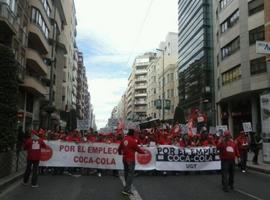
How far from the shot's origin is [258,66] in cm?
3931

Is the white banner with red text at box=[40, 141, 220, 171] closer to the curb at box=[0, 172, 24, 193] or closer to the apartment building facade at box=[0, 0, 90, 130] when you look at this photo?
the curb at box=[0, 172, 24, 193]

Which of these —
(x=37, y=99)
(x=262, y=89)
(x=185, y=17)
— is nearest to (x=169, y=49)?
(x=185, y=17)

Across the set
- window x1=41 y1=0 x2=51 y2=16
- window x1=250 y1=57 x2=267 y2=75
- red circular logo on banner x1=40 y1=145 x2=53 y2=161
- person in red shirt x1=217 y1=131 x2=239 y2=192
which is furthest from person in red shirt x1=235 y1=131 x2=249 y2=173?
window x1=41 y1=0 x2=51 y2=16

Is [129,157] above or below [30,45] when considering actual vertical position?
below

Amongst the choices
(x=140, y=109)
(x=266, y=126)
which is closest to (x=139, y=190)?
(x=266, y=126)

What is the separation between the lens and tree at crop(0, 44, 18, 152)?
14742 mm

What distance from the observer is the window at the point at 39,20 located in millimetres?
43031

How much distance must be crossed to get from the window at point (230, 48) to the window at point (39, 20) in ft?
64.2

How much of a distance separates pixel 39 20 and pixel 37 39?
6.54 ft

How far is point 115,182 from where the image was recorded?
15.3 meters

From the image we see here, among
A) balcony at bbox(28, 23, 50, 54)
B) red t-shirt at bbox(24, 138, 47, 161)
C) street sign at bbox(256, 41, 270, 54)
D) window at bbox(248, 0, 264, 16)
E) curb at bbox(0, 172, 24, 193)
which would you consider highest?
window at bbox(248, 0, 264, 16)

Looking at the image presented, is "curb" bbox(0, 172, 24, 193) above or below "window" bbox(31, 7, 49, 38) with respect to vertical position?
below

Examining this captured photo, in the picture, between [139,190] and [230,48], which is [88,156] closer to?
[139,190]

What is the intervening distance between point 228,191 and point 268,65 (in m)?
26.7
